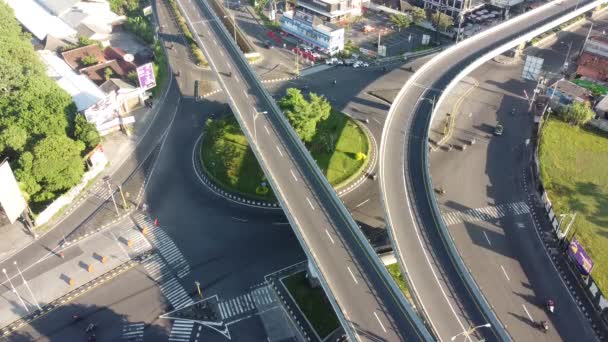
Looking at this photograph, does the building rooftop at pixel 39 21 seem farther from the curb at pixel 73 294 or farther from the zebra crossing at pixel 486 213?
the zebra crossing at pixel 486 213

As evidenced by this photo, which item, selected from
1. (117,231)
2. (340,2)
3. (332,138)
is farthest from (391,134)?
(340,2)

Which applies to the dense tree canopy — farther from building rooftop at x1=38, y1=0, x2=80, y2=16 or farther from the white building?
building rooftop at x1=38, y1=0, x2=80, y2=16

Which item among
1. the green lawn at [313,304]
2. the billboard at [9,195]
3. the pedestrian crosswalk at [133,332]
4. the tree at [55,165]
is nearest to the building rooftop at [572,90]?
the green lawn at [313,304]

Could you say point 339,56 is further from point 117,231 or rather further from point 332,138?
point 117,231

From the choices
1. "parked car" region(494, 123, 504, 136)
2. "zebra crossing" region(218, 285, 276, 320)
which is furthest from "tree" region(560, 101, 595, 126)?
"zebra crossing" region(218, 285, 276, 320)

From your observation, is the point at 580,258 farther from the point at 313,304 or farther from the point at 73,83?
the point at 73,83

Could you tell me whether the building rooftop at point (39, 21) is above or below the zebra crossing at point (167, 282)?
above
